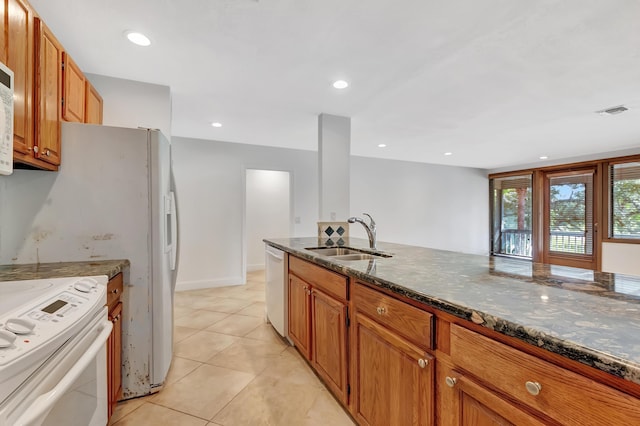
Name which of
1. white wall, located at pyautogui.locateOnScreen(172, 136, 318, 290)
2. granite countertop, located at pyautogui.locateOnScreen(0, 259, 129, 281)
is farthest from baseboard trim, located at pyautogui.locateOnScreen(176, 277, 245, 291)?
granite countertop, located at pyautogui.locateOnScreen(0, 259, 129, 281)

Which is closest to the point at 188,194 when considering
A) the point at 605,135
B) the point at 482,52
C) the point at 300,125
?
the point at 300,125

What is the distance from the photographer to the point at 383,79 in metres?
2.52

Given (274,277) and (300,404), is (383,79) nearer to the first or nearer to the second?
(274,277)

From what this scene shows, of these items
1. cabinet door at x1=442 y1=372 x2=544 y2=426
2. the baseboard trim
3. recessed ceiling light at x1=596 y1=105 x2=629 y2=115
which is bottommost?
the baseboard trim

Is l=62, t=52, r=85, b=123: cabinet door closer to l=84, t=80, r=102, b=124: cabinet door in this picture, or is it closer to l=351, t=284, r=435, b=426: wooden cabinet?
l=84, t=80, r=102, b=124: cabinet door

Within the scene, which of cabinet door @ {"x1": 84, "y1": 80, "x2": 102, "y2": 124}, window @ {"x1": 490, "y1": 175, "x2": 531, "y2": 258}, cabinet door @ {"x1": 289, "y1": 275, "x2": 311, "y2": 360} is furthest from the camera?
window @ {"x1": 490, "y1": 175, "x2": 531, "y2": 258}

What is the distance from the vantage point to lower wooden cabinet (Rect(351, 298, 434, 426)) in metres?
1.06

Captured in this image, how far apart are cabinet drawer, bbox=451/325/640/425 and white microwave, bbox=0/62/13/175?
1706 millimetres

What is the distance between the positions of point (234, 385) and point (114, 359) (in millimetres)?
750

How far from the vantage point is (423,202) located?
22.1 feet

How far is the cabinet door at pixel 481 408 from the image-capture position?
76 centimetres

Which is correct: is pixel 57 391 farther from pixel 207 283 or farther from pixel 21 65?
pixel 207 283

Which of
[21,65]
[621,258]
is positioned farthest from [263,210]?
[621,258]

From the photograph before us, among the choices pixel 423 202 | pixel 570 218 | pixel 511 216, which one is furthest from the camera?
pixel 511 216
